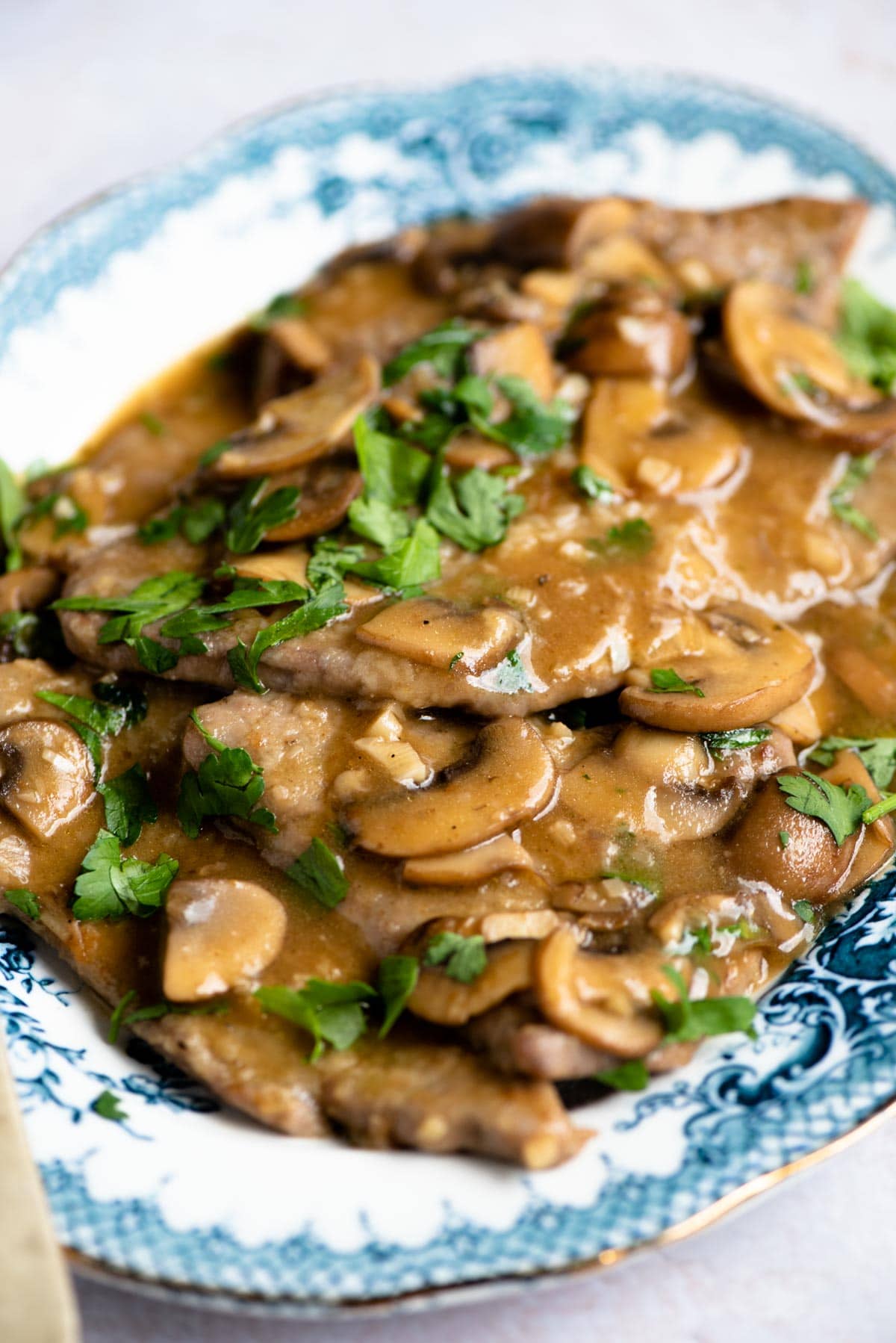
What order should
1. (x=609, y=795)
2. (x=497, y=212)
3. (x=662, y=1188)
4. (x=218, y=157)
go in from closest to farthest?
(x=662, y=1188) → (x=609, y=795) → (x=218, y=157) → (x=497, y=212)

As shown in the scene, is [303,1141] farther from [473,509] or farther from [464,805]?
[473,509]

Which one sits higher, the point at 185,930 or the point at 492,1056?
the point at 185,930

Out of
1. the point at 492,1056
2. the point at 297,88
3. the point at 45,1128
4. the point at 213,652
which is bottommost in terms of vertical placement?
the point at 492,1056

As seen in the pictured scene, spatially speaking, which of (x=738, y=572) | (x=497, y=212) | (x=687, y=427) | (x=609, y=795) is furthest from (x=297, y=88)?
(x=609, y=795)

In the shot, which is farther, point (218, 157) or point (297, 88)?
point (297, 88)

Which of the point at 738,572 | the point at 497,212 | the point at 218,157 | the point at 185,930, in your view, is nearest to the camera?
the point at 185,930

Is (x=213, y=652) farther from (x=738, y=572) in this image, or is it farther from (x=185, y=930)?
(x=738, y=572)

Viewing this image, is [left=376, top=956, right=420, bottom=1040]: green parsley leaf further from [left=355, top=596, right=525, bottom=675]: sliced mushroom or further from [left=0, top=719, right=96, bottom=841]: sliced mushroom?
[left=0, top=719, right=96, bottom=841]: sliced mushroom
